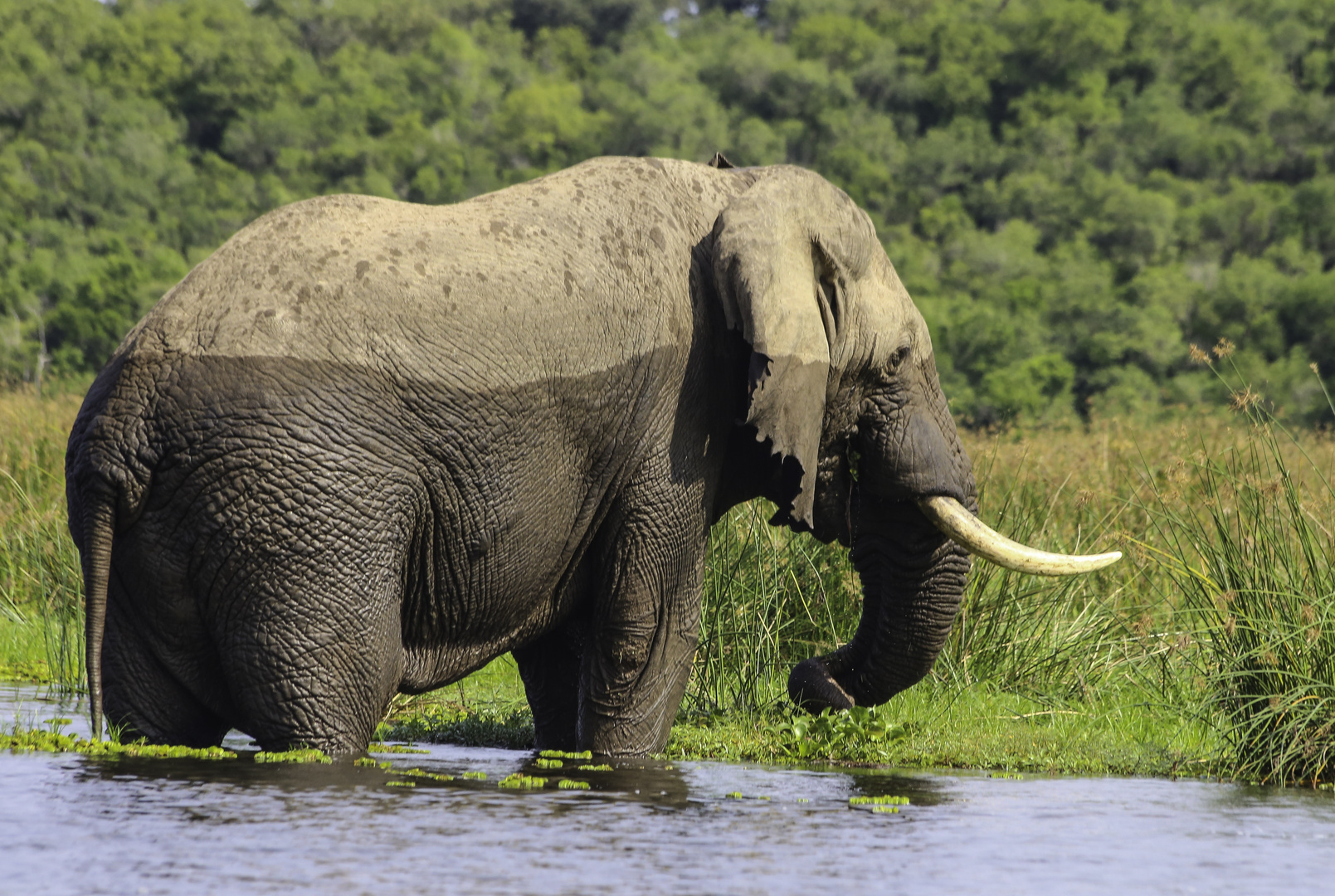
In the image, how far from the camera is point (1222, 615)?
6930 millimetres

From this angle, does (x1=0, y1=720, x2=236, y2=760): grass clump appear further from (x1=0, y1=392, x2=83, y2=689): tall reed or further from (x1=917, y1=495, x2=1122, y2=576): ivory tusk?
(x1=917, y1=495, x2=1122, y2=576): ivory tusk

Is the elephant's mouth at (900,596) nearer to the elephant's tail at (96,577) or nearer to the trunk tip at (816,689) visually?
the trunk tip at (816,689)

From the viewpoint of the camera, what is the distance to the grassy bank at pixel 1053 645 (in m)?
6.67

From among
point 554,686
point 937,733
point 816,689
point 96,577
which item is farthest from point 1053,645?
point 96,577

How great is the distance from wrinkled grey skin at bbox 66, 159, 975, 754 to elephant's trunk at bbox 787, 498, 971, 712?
14 millimetres

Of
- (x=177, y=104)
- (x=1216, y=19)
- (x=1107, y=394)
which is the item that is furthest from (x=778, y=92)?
(x=1107, y=394)

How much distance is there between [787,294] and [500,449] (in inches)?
51.8

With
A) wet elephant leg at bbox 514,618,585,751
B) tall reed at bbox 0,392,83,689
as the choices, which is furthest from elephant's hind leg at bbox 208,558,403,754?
tall reed at bbox 0,392,83,689

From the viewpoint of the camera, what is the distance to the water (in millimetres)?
4559

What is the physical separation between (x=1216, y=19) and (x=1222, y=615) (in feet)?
265

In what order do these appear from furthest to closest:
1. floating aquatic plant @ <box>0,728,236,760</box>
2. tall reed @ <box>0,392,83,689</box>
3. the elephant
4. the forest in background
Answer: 1. the forest in background
2. tall reed @ <box>0,392,83,689</box>
3. floating aquatic plant @ <box>0,728,236,760</box>
4. the elephant

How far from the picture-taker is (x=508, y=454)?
5.98 metres

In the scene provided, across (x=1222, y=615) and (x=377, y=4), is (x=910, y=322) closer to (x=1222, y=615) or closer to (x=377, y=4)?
(x=1222, y=615)

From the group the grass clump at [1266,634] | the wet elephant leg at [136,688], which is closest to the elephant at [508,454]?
the wet elephant leg at [136,688]
